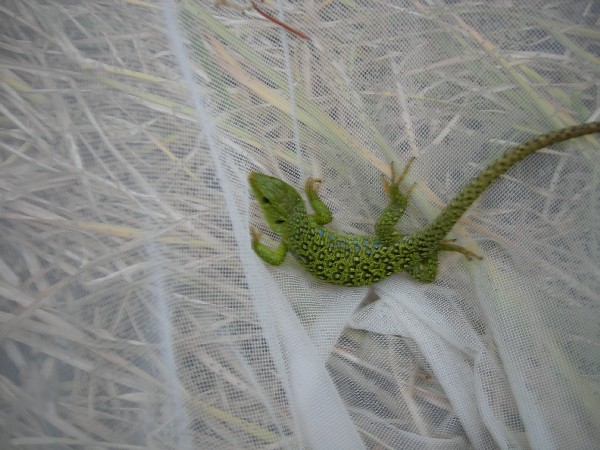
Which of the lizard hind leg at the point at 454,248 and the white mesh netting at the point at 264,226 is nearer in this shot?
the white mesh netting at the point at 264,226

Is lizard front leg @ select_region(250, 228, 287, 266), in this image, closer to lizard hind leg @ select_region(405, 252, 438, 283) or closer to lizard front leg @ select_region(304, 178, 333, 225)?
lizard front leg @ select_region(304, 178, 333, 225)

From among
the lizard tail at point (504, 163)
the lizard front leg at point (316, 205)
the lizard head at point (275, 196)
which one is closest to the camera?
the lizard tail at point (504, 163)

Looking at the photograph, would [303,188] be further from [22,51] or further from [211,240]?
[22,51]

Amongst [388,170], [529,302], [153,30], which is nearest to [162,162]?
[153,30]

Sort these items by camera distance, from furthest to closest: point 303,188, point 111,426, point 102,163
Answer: point 303,188
point 102,163
point 111,426

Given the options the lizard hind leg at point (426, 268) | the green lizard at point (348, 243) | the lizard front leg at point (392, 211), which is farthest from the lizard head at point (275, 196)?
the lizard hind leg at point (426, 268)

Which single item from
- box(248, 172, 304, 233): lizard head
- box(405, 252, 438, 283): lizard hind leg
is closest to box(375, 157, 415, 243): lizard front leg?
box(405, 252, 438, 283): lizard hind leg

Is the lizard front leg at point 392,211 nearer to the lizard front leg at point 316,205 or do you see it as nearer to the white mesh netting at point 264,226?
the white mesh netting at point 264,226
